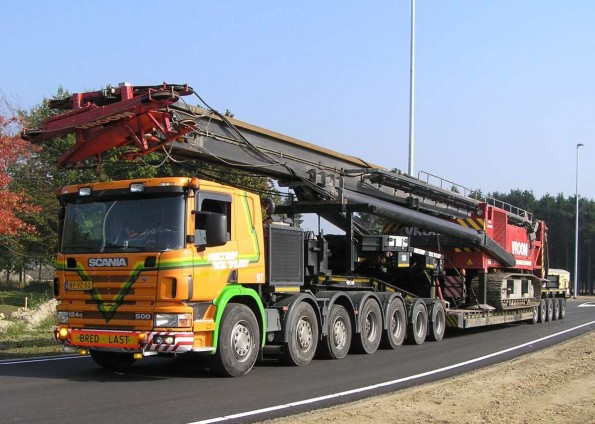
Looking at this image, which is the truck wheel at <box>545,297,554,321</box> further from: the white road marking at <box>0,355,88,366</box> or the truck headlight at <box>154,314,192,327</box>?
the truck headlight at <box>154,314,192,327</box>

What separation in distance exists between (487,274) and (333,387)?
12.6 meters

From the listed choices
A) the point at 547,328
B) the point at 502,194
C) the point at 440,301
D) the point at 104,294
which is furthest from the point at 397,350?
the point at 502,194

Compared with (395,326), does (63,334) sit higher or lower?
higher

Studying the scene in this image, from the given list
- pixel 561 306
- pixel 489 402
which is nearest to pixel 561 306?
pixel 561 306

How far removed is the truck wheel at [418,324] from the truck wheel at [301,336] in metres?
4.69

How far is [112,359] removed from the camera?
11266mm

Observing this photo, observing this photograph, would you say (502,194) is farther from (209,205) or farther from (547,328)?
(209,205)

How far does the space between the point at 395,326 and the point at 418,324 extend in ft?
4.05

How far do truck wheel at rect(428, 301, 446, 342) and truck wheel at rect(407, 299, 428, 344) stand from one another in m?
0.29

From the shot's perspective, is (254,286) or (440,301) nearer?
(254,286)

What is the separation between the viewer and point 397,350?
1530 cm

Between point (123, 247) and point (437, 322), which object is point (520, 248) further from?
point (123, 247)

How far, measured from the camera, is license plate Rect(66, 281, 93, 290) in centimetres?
997

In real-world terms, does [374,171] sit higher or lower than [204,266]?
higher
